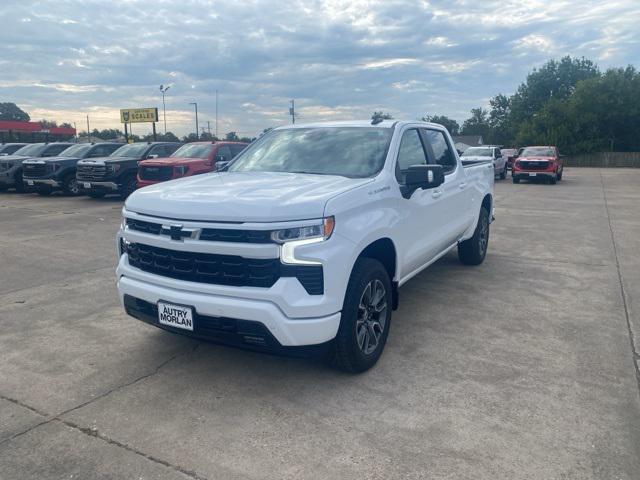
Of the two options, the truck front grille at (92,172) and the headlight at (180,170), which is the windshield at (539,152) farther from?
the truck front grille at (92,172)

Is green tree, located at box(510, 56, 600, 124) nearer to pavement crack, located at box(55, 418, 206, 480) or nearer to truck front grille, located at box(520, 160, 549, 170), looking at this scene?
truck front grille, located at box(520, 160, 549, 170)

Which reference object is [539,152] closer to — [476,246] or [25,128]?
[476,246]

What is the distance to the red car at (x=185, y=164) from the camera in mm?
13430

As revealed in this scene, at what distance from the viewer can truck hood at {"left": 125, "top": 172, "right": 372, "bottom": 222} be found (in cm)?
340

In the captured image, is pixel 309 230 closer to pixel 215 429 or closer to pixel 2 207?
pixel 215 429

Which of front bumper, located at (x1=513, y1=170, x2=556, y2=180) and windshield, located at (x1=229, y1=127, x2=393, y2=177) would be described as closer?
windshield, located at (x1=229, y1=127, x2=393, y2=177)

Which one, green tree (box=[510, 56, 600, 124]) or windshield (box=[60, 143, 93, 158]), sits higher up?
green tree (box=[510, 56, 600, 124])

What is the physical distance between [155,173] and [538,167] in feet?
60.2

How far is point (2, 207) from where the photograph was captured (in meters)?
14.9

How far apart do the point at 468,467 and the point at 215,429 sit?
151 centimetres

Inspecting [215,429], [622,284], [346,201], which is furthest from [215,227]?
[622,284]

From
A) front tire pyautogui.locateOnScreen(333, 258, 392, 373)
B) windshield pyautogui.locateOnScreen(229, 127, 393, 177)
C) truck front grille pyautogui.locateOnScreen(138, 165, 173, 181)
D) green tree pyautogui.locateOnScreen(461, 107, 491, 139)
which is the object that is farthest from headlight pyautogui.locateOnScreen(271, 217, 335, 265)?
green tree pyautogui.locateOnScreen(461, 107, 491, 139)

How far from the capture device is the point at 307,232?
3.40 metres

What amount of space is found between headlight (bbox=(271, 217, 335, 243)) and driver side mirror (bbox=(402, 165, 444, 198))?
45.0 inches
